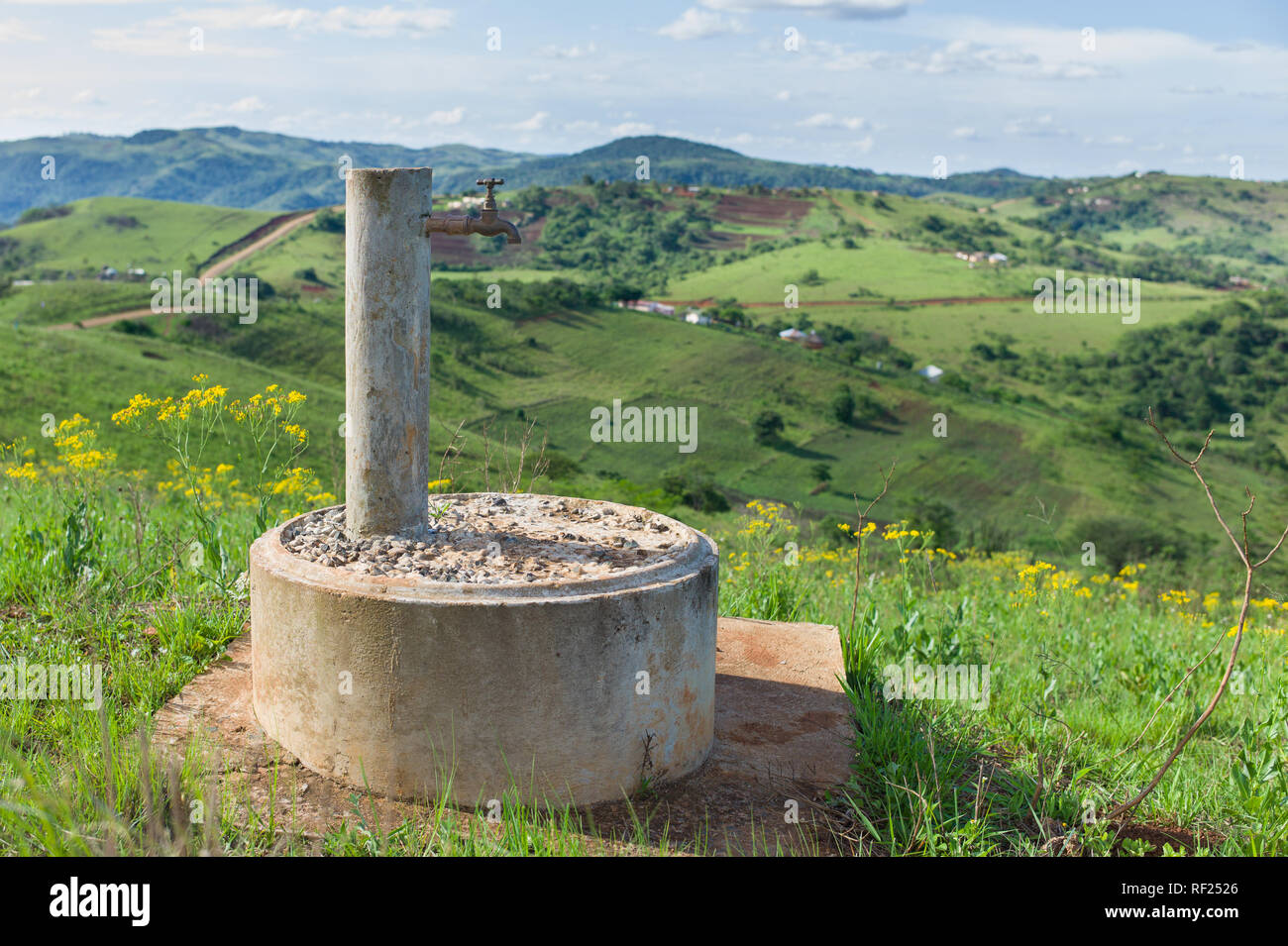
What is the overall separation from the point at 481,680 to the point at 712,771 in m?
1.13

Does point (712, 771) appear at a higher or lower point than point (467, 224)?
lower

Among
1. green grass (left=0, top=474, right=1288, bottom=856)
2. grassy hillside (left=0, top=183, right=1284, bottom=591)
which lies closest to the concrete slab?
green grass (left=0, top=474, right=1288, bottom=856)

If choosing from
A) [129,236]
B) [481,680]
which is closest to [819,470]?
[481,680]

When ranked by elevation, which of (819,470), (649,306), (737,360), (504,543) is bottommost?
(819,470)

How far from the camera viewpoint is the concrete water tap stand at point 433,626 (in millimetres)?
3566

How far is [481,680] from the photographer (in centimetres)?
355

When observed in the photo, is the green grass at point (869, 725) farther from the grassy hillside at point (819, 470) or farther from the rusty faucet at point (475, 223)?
the rusty faucet at point (475, 223)

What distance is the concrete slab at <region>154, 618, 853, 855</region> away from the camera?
11.8ft

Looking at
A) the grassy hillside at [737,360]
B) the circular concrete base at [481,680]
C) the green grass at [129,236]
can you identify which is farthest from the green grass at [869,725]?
the green grass at [129,236]

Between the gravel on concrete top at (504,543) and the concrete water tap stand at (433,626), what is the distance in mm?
18

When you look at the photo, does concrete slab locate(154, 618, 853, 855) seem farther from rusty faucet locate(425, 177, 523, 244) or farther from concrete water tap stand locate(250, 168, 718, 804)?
rusty faucet locate(425, 177, 523, 244)

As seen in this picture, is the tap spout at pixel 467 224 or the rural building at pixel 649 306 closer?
the tap spout at pixel 467 224

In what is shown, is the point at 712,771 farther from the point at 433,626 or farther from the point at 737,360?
the point at 737,360

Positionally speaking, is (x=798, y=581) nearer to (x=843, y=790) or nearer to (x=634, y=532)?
(x=634, y=532)
